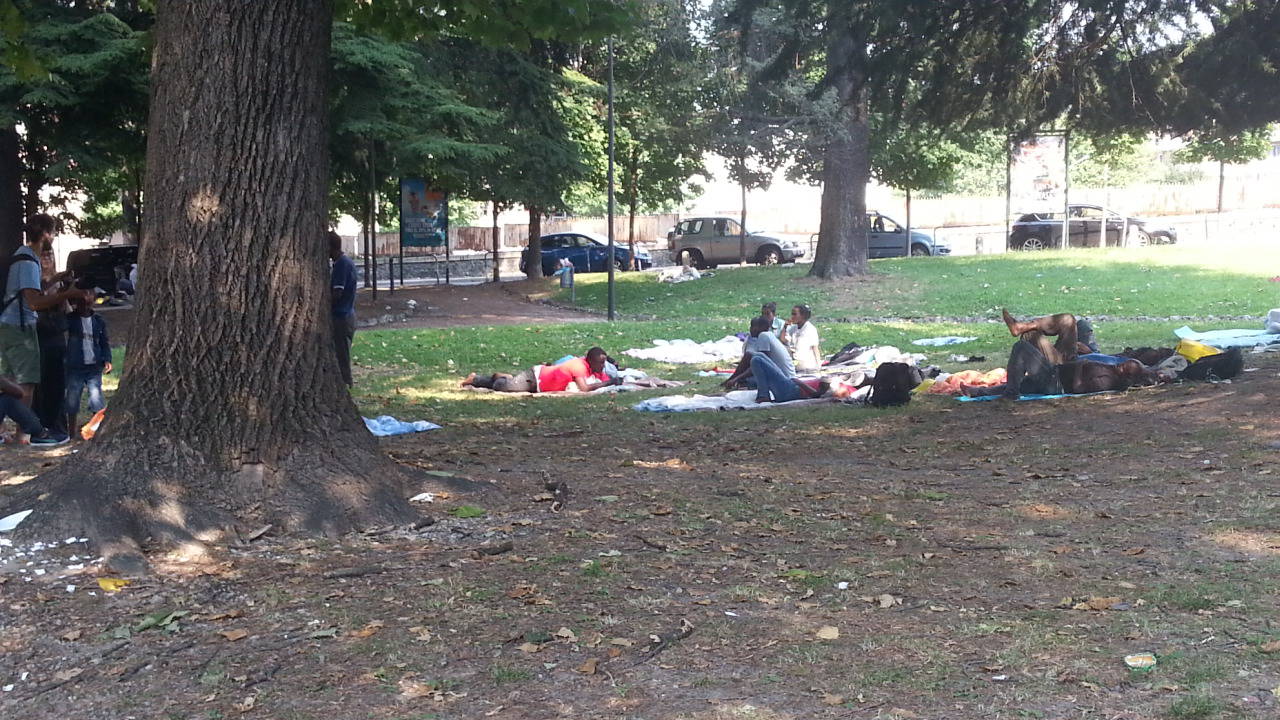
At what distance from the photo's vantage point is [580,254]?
4034 cm

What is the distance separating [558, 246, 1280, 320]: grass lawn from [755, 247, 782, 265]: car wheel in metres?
8.78

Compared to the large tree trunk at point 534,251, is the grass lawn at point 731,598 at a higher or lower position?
lower

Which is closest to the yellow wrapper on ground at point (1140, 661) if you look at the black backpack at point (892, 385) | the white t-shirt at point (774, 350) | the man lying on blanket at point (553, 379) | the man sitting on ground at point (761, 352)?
the black backpack at point (892, 385)

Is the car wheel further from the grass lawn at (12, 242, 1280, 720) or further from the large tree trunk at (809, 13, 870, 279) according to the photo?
the grass lawn at (12, 242, 1280, 720)

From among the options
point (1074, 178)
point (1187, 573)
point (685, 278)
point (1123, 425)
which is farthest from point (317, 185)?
point (1074, 178)

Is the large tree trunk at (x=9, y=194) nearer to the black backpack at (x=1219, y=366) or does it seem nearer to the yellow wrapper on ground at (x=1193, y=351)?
the yellow wrapper on ground at (x=1193, y=351)

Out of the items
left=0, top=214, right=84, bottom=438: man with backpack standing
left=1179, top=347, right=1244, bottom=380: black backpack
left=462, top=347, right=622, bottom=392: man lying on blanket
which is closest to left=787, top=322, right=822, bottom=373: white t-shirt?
left=462, top=347, right=622, bottom=392: man lying on blanket

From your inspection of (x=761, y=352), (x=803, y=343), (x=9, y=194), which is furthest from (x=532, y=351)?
(x=9, y=194)

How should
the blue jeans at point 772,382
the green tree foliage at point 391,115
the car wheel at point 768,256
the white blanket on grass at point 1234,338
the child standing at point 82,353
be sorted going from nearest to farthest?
the child standing at point 82,353, the blue jeans at point 772,382, the white blanket on grass at point 1234,338, the green tree foliage at point 391,115, the car wheel at point 768,256

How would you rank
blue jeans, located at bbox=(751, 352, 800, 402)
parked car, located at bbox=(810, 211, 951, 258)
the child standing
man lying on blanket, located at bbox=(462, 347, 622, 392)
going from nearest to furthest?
the child standing → blue jeans, located at bbox=(751, 352, 800, 402) → man lying on blanket, located at bbox=(462, 347, 622, 392) → parked car, located at bbox=(810, 211, 951, 258)

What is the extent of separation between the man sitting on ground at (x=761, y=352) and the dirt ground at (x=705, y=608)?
4.67 m

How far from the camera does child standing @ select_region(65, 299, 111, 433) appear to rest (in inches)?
368

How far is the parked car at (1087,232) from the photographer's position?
34.7 meters

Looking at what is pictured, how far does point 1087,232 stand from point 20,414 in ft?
105
